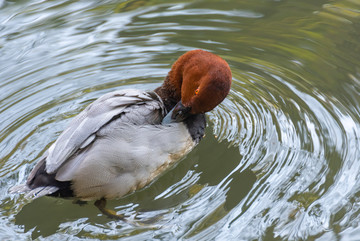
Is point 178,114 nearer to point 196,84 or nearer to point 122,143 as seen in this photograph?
point 196,84

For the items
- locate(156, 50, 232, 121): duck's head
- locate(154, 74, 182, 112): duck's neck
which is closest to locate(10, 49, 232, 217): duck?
locate(156, 50, 232, 121): duck's head

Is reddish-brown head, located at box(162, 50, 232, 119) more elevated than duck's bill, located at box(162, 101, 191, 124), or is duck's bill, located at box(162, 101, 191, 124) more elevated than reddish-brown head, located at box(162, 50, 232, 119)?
reddish-brown head, located at box(162, 50, 232, 119)

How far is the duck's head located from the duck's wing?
251mm

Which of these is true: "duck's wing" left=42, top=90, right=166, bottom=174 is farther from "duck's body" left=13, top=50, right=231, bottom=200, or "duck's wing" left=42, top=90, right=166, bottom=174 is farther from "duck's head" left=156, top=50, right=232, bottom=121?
"duck's head" left=156, top=50, right=232, bottom=121

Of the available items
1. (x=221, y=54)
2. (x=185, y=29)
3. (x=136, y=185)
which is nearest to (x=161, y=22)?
(x=185, y=29)

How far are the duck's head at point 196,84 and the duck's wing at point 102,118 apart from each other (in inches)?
9.9

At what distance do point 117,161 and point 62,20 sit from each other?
11.8 feet

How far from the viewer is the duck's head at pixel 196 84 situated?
4289mm

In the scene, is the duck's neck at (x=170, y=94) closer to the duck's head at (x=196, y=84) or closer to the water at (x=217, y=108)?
the duck's head at (x=196, y=84)

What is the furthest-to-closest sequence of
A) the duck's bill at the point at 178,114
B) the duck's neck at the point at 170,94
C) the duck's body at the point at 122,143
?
the duck's neck at the point at 170,94
the duck's bill at the point at 178,114
the duck's body at the point at 122,143

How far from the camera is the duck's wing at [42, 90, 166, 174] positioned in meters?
3.83

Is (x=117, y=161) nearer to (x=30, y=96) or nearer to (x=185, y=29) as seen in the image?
(x=30, y=96)

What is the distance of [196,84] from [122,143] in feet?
3.05

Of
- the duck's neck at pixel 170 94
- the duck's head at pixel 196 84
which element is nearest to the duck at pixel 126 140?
the duck's head at pixel 196 84
